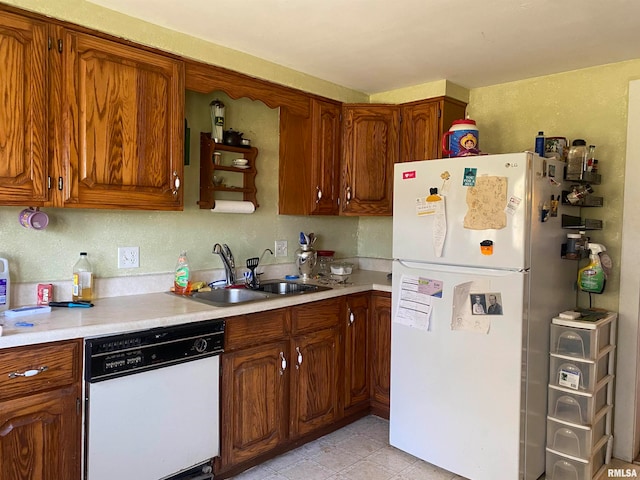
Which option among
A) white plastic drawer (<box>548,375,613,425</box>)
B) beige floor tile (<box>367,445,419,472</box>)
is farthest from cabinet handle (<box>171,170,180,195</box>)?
white plastic drawer (<box>548,375,613,425</box>)

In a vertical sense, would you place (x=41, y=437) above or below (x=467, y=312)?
below

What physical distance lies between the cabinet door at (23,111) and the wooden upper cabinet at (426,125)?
2.14 meters

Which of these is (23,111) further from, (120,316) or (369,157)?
(369,157)

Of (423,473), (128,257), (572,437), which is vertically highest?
(128,257)

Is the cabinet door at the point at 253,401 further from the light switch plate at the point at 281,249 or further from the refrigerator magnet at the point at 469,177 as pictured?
the refrigerator magnet at the point at 469,177

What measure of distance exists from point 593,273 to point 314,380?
163 cm

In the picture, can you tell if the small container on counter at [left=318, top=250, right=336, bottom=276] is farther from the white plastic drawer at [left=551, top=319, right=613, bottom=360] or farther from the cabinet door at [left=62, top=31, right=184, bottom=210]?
the white plastic drawer at [left=551, top=319, right=613, bottom=360]

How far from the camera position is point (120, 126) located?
2.06 meters

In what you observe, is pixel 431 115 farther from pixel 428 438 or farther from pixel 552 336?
pixel 428 438

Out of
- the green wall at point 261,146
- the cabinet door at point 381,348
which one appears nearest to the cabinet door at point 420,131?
the green wall at point 261,146

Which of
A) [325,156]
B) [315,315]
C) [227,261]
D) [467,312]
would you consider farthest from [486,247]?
[227,261]

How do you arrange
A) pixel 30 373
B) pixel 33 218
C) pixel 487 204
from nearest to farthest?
pixel 30 373 < pixel 33 218 < pixel 487 204

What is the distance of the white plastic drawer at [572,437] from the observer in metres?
2.21

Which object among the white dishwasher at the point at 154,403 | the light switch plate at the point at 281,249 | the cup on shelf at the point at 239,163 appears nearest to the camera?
the white dishwasher at the point at 154,403
